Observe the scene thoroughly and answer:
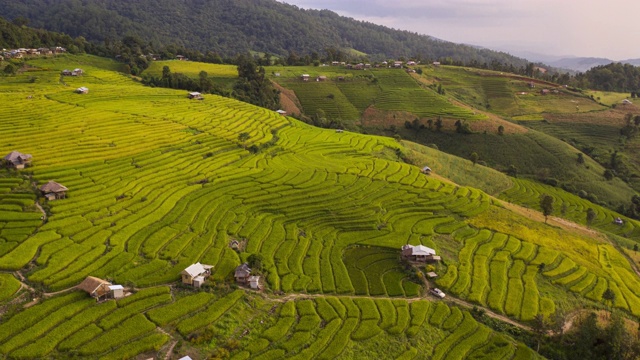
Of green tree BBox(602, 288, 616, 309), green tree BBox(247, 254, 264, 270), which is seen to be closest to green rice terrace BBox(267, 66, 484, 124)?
green tree BBox(602, 288, 616, 309)

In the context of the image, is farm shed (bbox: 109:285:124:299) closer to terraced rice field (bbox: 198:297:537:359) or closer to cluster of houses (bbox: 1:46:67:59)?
terraced rice field (bbox: 198:297:537:359)

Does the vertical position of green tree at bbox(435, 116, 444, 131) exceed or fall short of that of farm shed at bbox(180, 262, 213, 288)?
it exceeds it

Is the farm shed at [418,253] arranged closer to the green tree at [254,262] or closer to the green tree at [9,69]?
the green tree at [254,262]

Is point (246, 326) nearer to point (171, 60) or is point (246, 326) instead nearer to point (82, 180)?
point (82, 180)

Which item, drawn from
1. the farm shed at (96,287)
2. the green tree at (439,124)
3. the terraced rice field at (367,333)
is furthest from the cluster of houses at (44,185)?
the green tree at (439,124)

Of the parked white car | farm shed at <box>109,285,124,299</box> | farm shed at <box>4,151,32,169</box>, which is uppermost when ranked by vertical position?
farm shed at <box>4,151,32,169</box>

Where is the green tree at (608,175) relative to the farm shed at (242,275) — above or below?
below

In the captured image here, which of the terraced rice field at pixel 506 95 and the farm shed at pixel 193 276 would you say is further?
the terraced rice field at pixel 506 95

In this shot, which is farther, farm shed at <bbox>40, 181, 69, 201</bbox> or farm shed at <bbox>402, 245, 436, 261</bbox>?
farm shed at <bbox>40, 181, 69, 201</bbox>
